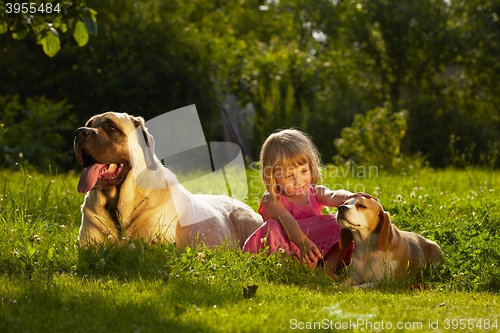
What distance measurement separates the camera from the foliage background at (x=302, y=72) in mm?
14211

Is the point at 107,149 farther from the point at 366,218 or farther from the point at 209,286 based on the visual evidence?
the point at 366,218

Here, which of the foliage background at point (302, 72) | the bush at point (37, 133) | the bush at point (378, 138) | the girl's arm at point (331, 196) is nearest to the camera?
the girl's arm at point (331, 196)

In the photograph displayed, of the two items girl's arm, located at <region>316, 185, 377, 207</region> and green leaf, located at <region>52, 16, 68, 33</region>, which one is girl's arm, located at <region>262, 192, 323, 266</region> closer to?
girl's arm, located at <region>316, 185, 377, 207</region>

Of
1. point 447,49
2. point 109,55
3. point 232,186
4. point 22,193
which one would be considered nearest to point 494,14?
point 447,49

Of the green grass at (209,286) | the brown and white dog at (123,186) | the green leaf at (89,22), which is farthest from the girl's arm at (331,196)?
the green leaf at (89,22)

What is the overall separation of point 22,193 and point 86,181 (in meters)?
1.99

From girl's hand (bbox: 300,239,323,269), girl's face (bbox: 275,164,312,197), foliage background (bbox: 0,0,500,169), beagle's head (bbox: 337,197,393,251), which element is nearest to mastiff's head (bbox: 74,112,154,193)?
girl's face (bbox: 275,164,312,197)

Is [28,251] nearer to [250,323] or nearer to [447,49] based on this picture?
[250,323]

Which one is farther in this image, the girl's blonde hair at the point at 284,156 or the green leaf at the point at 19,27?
the girl's blonde hair at the point at 284,156

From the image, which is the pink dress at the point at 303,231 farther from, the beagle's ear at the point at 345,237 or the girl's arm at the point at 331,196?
the beagle's ear at the point at 345,237

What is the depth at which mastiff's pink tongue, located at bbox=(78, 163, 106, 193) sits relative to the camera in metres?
4.84

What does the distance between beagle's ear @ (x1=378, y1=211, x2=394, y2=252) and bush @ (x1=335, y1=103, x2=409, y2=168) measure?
7033mm

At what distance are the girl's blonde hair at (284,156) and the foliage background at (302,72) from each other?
6.78 metres

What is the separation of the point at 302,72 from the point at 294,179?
1460 cm
